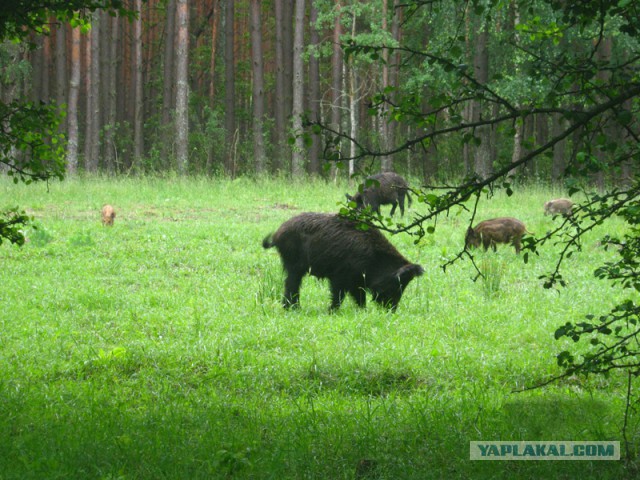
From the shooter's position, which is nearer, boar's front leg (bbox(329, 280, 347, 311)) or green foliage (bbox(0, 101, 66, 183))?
green foliage (bbox(0, 101, 66, 183))

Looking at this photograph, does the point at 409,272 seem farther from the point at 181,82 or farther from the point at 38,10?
the point at 181,82

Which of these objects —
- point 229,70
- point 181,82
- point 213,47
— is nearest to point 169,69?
point 229,70

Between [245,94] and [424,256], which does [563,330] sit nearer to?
[424,256]

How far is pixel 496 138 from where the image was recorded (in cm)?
3847

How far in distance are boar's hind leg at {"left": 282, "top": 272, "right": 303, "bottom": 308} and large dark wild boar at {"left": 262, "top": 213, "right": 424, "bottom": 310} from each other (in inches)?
0.5

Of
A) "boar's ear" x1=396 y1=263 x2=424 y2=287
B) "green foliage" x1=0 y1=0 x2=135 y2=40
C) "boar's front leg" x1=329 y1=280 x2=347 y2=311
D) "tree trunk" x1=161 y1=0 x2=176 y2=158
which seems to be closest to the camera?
"green foliage" x1=0 y1=0 x2=135 y2=40

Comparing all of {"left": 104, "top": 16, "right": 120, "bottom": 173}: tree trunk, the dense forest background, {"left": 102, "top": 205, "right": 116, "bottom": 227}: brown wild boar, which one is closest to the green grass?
{"left": 102, "top": 205, "right": 116, "bottom": 227}: brown wild boar

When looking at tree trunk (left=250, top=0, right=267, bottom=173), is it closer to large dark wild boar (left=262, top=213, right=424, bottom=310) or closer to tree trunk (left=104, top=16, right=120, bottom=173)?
tree trunk (left=104, top=16, right=120, bottom=173)

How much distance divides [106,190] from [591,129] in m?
19.5

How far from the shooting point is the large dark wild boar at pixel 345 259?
9016 mm

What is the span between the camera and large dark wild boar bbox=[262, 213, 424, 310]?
9016 mm

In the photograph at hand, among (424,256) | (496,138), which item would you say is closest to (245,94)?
(496,138)

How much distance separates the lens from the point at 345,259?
29.6 ft

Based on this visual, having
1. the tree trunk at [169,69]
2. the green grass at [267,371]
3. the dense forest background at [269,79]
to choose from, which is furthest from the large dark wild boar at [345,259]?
the tree trunk at [169,69]
